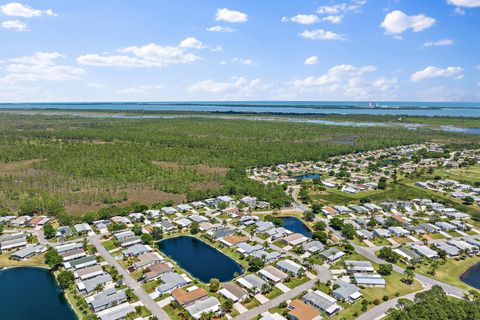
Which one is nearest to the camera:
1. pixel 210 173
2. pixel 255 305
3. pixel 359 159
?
pixel 255 305

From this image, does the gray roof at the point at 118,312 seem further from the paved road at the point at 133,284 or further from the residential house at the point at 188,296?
the residential house at the point at 188,296

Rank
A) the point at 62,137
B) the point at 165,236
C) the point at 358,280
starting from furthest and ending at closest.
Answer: the point at 62,137 → the point at 165,236 → the point at 358,280

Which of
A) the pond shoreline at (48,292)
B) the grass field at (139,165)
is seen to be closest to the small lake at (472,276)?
the grass field at (139,165)

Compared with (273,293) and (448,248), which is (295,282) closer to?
(273,293)

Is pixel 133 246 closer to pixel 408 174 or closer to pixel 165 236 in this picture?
pixel 165 236

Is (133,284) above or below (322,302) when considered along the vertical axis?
below

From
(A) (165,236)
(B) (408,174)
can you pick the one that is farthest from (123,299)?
(B) (408,174)

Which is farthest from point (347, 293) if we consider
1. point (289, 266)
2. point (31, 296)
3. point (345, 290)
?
point (31, 296)
